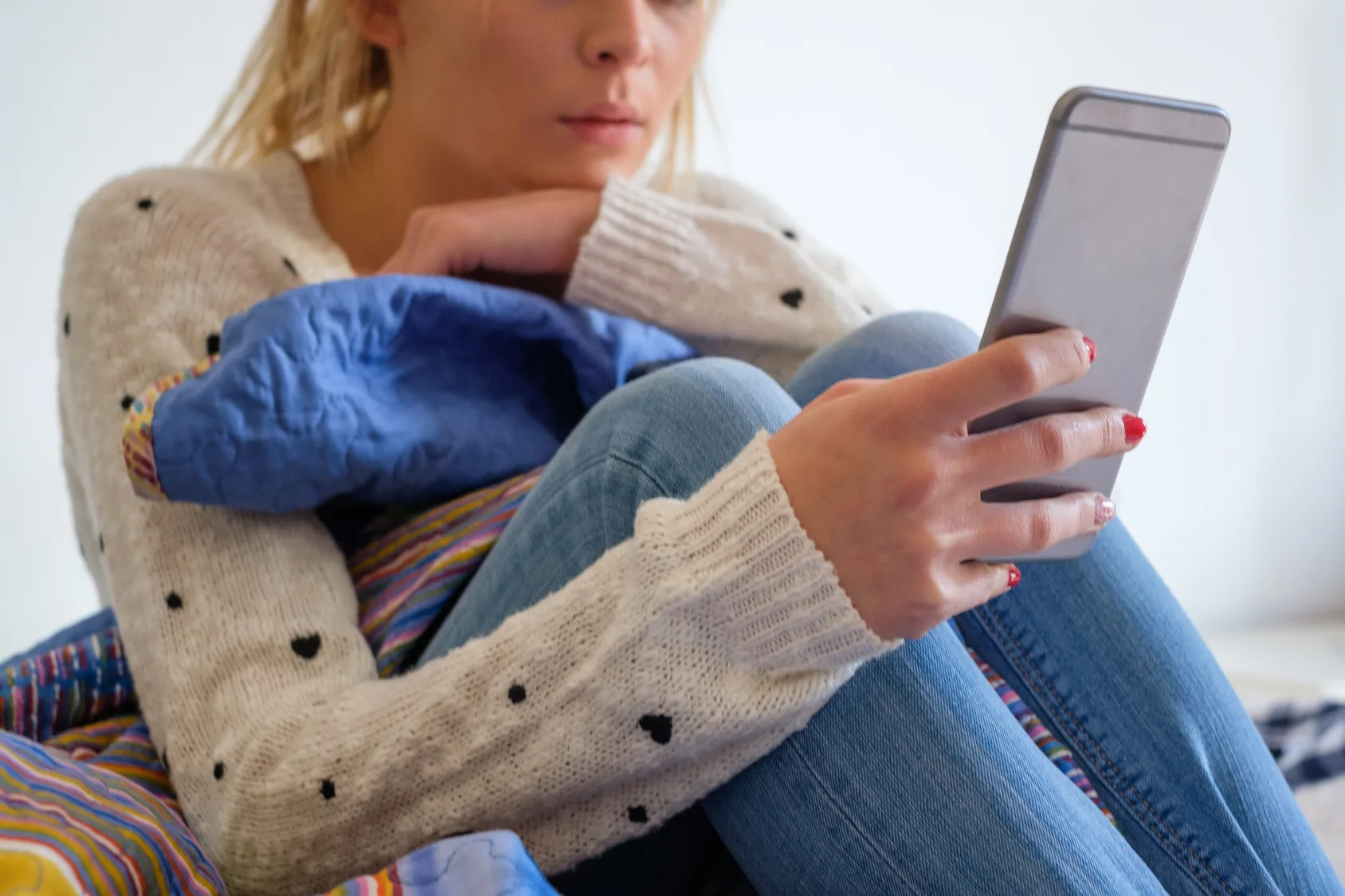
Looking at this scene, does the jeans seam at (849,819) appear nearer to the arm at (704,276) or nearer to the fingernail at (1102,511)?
the fingernail at (1102,511)

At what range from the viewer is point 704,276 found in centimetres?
80

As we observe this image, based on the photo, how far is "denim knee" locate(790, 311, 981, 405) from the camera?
0.66 metres

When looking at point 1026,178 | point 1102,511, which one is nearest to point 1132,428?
point 1102,511

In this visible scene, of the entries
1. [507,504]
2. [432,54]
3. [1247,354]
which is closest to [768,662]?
[507,504]

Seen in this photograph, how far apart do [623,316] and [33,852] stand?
50 centimetres

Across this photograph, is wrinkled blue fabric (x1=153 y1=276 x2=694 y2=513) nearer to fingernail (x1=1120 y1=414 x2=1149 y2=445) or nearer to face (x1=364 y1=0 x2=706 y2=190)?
face (x1=364 y1=0 x2=706 y2=190)

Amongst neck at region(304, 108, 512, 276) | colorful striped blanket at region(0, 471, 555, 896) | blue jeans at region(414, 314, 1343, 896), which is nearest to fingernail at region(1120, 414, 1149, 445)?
blue jeans at region(414, 314, 1343, 896)

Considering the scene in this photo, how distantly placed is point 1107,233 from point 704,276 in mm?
397

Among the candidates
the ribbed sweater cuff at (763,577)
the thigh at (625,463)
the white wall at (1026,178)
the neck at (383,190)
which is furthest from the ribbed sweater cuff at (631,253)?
the white wall at (1026,178)

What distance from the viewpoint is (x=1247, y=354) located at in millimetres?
1798

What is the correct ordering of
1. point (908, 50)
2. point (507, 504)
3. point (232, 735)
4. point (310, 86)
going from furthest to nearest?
point (908, 50), point (310, 86), point (507, 504), point (232, 735)

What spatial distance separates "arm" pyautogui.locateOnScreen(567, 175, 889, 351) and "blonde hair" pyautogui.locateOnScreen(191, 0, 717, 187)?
21 cm

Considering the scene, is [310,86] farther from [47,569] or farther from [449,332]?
[47,569]

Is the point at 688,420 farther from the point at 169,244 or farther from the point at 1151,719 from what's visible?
the point at 169,244
